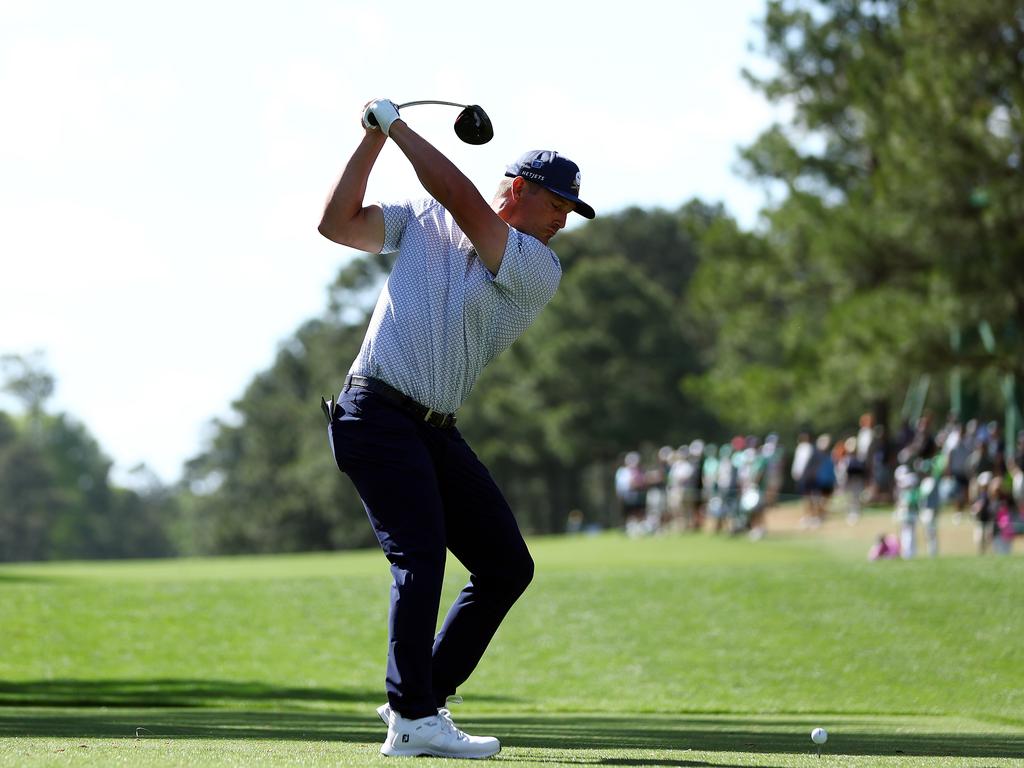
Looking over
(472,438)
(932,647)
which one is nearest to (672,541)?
(932,647)

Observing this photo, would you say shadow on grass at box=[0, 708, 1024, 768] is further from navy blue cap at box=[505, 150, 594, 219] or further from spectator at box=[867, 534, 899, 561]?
spectator at box=[867, 534, 899, 561]

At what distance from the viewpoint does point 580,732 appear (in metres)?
7.61

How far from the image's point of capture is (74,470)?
13962 centimetres

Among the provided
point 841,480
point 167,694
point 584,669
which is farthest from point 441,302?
point 841,480

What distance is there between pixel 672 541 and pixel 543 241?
26496 mm

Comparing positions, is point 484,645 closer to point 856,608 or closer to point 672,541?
point 856,608

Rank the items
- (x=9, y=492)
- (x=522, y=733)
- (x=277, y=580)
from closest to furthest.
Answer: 1. (x=522, y=733)
2. (x=277, y=580)
3. (x=9, y=492)

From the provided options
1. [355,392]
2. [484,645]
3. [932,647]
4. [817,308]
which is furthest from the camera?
[817,308]

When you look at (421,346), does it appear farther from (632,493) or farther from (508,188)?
(632,493)

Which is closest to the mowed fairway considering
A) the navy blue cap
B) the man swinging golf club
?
the man swinging golf club

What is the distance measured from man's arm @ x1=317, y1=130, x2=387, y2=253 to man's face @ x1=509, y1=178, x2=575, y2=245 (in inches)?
19.1

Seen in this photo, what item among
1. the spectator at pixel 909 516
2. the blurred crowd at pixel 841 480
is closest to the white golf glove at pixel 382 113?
the spectator at pixel 909 516

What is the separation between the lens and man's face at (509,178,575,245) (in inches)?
236

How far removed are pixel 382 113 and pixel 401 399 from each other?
97 centimetres
